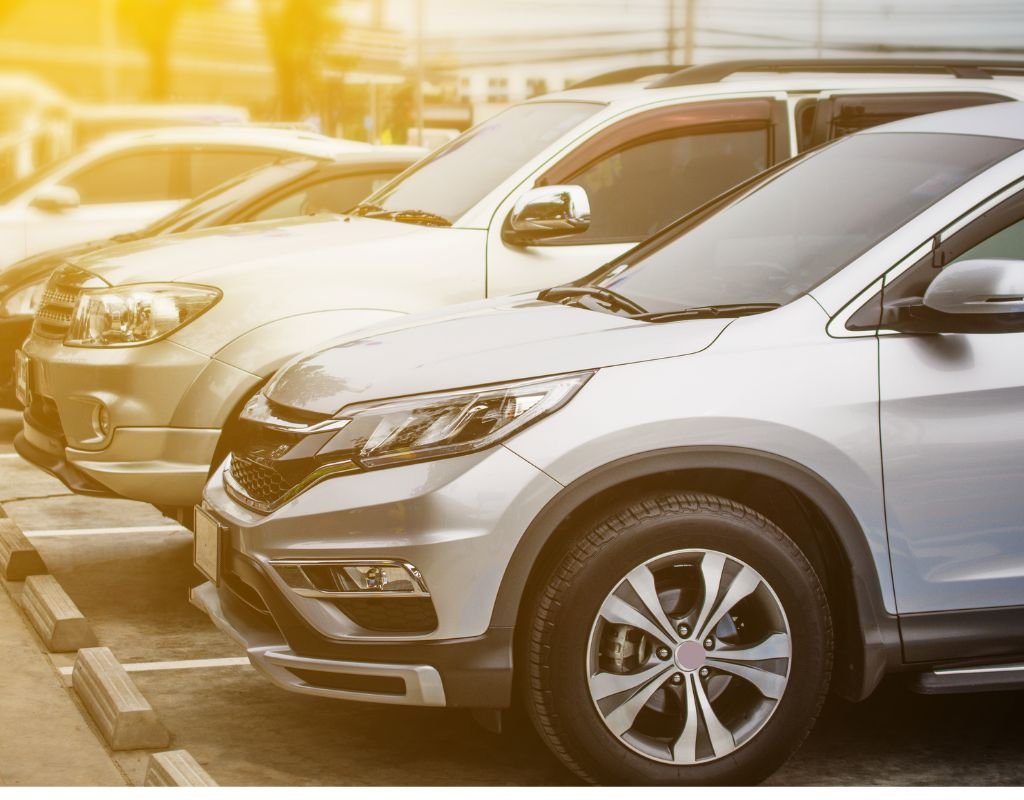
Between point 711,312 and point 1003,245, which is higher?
point 1003,245

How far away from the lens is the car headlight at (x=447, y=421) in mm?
3963

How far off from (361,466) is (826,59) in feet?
13.6

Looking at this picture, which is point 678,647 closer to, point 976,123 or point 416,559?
point 416,559

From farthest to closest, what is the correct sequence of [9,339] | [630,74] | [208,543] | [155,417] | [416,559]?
[9,339]
[630,74]
[155,417]
[208,543]
[416,559]

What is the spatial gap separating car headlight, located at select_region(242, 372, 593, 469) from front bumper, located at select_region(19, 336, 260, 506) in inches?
74.5

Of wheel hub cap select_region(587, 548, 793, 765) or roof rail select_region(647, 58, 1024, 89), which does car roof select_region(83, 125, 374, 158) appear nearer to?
roof rail select_region(647, 58, 1024, 89)

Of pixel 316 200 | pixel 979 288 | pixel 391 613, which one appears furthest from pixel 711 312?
pixel 316 200

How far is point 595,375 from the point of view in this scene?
4.01 metres

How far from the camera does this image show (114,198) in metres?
11.5

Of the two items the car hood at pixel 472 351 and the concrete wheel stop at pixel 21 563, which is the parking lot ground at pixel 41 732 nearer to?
the concrete wheel stop at pixel 21 563

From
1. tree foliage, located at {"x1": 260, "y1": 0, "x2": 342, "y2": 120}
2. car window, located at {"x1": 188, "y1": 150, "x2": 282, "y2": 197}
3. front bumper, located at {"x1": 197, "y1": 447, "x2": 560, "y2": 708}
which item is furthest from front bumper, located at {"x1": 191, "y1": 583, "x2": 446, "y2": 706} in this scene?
tree foliage, located at {"x1": 260, "y1": 0, "x2": 342, "y2": 120}

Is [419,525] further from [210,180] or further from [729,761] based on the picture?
[210,180]

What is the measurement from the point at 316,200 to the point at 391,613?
200 inches

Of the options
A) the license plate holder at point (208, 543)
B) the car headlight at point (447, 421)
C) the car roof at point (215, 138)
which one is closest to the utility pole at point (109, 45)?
the car roof at point (215, 138)
